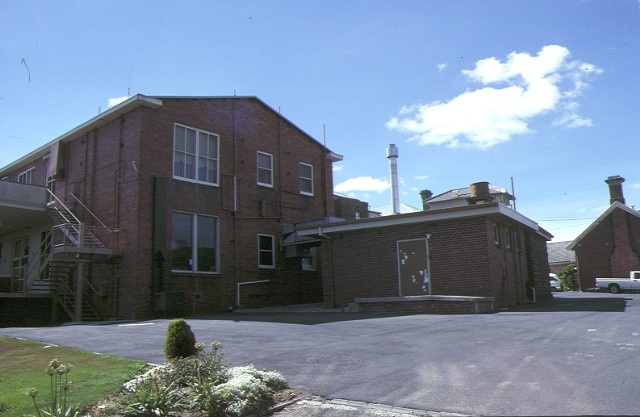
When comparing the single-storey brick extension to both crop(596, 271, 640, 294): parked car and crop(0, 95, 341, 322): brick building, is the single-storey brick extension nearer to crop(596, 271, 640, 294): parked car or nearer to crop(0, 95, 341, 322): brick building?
crop(0, 95, 341, 322): brick building

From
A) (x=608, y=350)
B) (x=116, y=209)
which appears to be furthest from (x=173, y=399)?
(x=116, y=209)

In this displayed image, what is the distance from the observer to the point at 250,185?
22.6 metres

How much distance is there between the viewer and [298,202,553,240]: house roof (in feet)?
51.4

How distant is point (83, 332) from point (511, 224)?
47.3 ft

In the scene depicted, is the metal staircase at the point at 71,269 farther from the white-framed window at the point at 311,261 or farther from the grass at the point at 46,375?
the grass at the point at 46,375

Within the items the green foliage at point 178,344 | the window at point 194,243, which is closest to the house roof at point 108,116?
the window at point 194,243

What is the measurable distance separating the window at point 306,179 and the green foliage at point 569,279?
3078 centimetres

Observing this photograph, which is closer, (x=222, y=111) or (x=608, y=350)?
(x=608, y=350)

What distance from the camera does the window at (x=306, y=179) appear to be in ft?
83.6

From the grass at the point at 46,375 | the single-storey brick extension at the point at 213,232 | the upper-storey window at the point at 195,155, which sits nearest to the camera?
the grass at the point at 46,375

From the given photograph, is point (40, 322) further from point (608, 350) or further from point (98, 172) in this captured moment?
point (608, 350)

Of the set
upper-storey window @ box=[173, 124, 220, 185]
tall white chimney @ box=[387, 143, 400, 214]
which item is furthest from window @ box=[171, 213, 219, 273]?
tall white chimney @ box=[387, 143, 400, 214]

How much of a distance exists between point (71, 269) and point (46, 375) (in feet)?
48.1

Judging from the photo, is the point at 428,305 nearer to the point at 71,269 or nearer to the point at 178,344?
the point at 178,344
